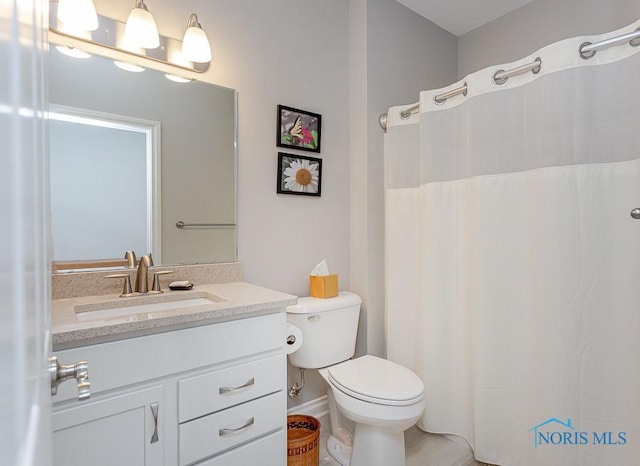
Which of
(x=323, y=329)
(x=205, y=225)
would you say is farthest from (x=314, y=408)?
(x=205, y=225)

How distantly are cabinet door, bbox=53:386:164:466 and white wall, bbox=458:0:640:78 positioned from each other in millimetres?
2825

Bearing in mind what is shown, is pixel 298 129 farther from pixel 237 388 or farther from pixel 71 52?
pixel 237 388

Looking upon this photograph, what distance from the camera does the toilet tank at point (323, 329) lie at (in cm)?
178

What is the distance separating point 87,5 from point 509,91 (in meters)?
1.76

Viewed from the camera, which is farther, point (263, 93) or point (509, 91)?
point (263, 93)

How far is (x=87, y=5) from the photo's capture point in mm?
1358

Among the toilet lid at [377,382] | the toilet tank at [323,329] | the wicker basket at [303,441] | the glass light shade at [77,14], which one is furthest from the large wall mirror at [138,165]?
the wicker basket at [303,441]

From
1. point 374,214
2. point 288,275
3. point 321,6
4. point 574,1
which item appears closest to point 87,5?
point 321,6

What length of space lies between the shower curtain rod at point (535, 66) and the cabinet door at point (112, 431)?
5.90 feet

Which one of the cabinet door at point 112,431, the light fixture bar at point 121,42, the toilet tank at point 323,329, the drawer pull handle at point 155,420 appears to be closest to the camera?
the cabinet door at point 112,431

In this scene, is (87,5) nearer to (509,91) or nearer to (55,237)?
(55,237)

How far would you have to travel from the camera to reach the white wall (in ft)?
6.57

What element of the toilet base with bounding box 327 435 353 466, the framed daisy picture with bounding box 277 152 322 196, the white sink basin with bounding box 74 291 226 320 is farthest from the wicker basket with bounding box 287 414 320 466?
the framed daisy picture with bounding box 277 152 322 196

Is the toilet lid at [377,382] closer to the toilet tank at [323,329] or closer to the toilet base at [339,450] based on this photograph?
the toilet tank at [323,329]
